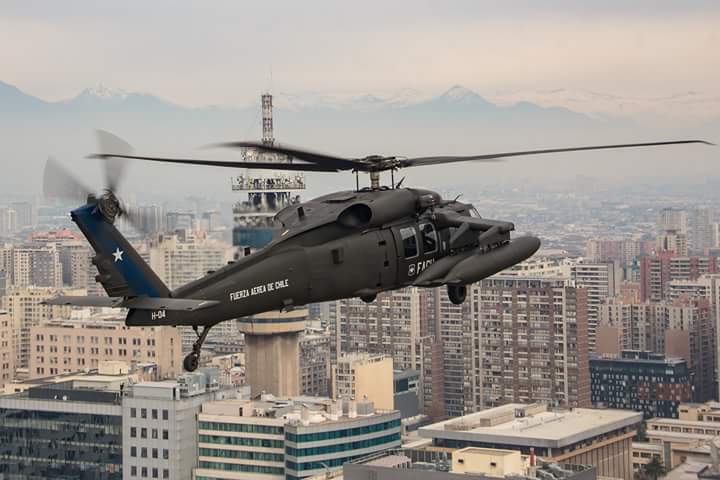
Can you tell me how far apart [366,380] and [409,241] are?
3046 inches

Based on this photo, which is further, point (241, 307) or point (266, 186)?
point (266, 186)

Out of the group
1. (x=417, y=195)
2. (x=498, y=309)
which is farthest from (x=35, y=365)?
(x=417, y=195)

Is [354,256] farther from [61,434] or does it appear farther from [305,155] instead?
[61,434]

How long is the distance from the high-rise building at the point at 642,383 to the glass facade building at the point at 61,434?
4151 cm

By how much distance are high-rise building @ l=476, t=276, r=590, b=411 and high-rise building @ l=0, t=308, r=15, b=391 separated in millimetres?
31547

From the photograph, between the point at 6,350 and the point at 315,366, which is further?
the point at 315,366

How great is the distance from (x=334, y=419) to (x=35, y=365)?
40.4 m

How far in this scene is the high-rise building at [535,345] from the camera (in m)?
98.8

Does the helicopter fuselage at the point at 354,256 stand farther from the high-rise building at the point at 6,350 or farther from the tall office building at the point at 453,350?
the high-rise building at the point at 6,350

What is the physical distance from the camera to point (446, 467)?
62.1 meters

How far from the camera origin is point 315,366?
110 meters

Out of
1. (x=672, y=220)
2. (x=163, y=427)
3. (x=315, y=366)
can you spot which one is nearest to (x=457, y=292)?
(x=163, y=427)

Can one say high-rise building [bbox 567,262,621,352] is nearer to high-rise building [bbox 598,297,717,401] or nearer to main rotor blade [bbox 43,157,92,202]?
high-rise building [bbox 598,297,717,401]

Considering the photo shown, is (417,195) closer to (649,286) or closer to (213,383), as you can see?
(213,383)
